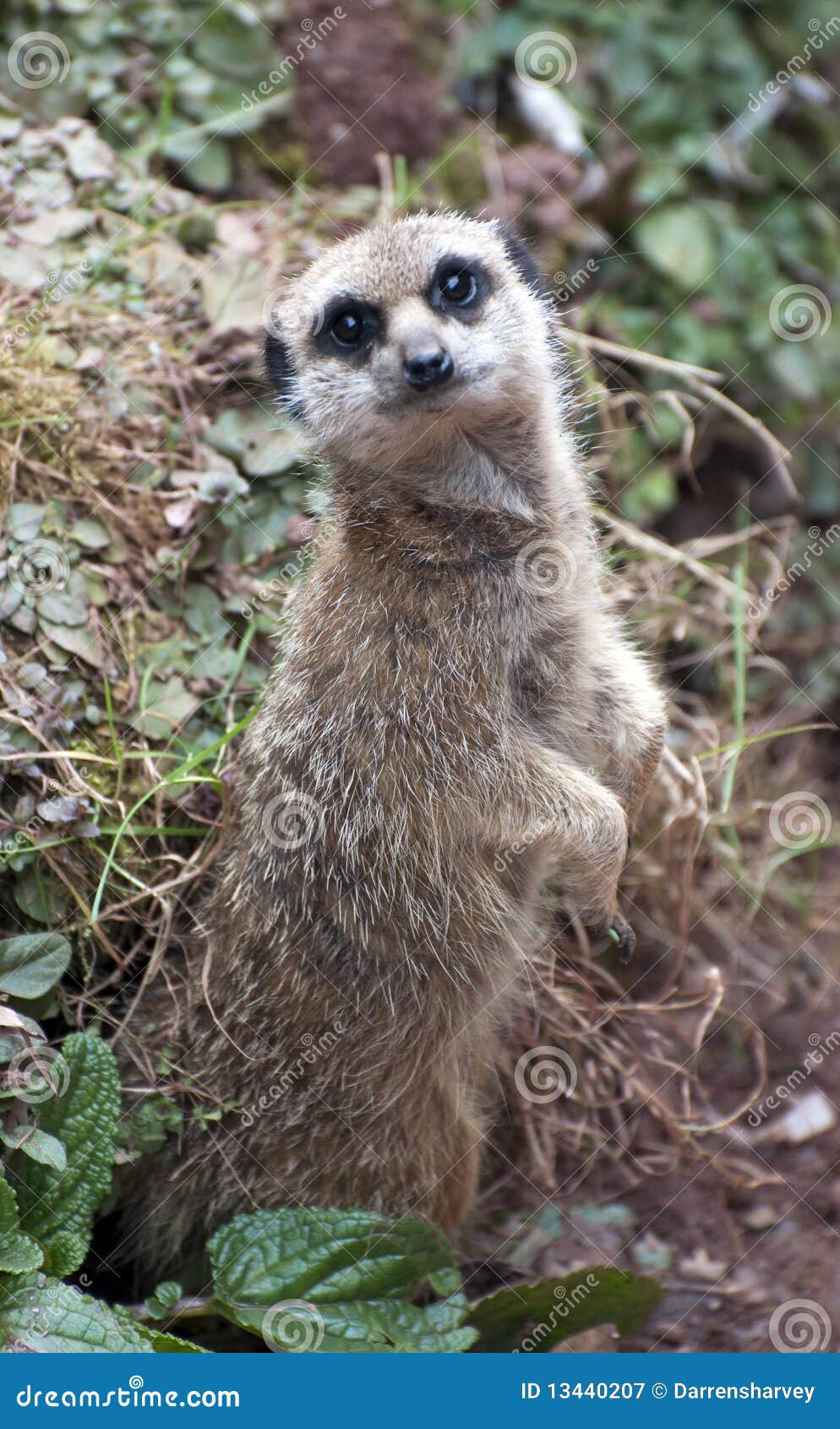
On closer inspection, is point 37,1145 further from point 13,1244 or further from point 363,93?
point 363,93

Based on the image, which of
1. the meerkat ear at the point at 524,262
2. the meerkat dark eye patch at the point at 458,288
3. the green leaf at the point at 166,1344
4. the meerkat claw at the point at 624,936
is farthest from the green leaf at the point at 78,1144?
the meerkat ear at the point at 524,262

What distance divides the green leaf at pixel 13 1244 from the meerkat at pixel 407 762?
2.11 feet

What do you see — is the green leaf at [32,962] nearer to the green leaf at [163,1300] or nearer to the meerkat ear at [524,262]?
the green leaf at [163,1300]

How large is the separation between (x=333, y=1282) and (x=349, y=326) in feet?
7.27

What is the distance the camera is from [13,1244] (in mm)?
2795

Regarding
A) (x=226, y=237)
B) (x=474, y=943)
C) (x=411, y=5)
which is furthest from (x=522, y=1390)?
(x=411, y=5)

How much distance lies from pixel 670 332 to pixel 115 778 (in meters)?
2.92

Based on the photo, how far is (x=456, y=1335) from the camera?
10.0 ft

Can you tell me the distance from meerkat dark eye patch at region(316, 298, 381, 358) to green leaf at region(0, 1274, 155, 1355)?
2173mm

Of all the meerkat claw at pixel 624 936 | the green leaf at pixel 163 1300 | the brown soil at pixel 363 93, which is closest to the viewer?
the green leaf at pixel 163 1300

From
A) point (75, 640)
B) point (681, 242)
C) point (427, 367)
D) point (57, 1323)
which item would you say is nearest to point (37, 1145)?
point (57, 1323)

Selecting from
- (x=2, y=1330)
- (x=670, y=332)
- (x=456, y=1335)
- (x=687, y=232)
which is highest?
(x=687, y=232)

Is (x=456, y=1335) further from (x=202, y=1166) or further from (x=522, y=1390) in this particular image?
(x=202, y=1166)

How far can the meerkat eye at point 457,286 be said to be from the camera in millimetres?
3104
